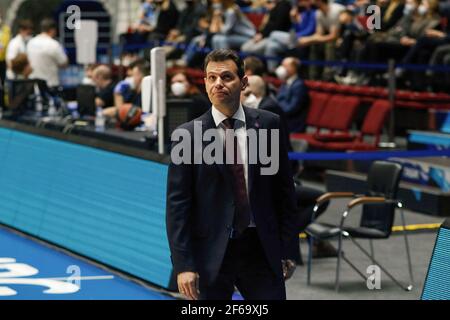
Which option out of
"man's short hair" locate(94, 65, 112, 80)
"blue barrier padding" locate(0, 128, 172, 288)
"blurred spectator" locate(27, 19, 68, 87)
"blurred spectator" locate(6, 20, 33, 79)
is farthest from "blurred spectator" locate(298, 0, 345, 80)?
"blue barrier padding" locate(0, 128, 172, 288)

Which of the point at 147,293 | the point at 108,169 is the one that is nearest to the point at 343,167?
the point at 108,169

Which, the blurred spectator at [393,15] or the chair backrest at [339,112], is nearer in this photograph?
the chair backrest at [339,112]

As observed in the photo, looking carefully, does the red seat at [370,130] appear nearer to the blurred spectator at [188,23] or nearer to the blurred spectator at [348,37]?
the blurred spectator at [348,37]

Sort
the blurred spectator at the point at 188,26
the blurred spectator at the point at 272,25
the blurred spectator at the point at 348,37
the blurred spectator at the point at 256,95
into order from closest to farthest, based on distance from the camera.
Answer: the blurred spectator at the point at 256,95 < the blurred spectator at the point at 348,37 < the blurred spectator at the point at 272,25 < the blurred spectator at the point at 188,26

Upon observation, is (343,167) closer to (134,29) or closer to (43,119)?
(43,119)

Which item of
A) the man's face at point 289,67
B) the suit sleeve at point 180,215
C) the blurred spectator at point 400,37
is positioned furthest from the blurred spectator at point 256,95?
the blurred spectator at point 400,37

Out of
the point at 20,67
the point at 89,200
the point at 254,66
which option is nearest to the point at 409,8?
the point at 20,67

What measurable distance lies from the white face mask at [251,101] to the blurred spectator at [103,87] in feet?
18.2

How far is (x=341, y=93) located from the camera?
61.8 feet

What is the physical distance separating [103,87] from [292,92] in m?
2.64

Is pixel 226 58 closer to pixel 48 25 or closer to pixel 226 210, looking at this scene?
pixel 226 210

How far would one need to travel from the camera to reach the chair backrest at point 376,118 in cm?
1702

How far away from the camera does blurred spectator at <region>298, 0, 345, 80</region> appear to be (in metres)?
20.0

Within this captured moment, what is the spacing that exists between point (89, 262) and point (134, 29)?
55.7ft
